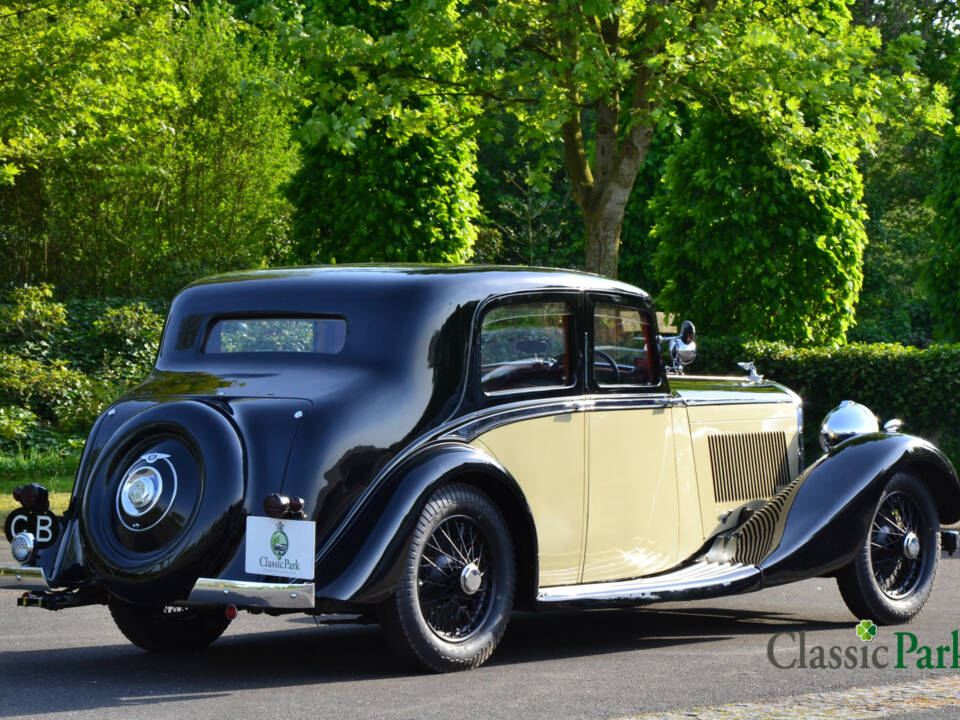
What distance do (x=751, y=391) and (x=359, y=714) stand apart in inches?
159

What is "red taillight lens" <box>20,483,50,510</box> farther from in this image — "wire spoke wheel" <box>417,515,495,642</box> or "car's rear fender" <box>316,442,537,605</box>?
"wire spoke wheel" <box>417,515,495,642</box>

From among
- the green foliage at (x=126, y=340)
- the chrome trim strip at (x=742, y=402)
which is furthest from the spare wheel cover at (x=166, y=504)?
the green foliage at (x=126, y=340)

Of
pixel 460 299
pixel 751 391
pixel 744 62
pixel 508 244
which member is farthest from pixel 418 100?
pixel 508 244

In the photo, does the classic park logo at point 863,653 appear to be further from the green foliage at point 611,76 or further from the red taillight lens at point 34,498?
the green foliage at point 611,76

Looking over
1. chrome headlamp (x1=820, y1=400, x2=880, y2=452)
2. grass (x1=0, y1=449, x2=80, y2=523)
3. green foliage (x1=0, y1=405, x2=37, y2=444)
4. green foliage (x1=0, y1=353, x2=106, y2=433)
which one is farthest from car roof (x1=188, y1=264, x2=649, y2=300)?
green foliage (x1=0, y1=353, x2=106, y2=433)

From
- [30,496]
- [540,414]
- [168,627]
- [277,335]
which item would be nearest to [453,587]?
[540,414]

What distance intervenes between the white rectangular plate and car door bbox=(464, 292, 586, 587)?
3.32ft

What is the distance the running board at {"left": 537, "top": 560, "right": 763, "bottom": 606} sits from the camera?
273 inches

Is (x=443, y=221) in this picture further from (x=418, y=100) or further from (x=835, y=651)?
(x=835, y=651)

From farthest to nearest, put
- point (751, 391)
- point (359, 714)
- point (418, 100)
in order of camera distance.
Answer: point (418, 100) → point (751, 391) → point (359, 714)

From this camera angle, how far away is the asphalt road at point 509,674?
5691 mm

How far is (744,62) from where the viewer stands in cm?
1571

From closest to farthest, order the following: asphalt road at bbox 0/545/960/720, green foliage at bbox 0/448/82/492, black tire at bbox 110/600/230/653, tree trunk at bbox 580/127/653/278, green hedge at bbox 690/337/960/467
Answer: asphalt road at bbox 0/545/960/720 → black tire at bbox 110/600/230/653 → green hedge at bbox 690/337/960/467 → green foliage at bbox 0/448/82/492 → tree trunk at bbox 580/127/653/278

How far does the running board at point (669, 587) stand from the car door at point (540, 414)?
5.1 inches
